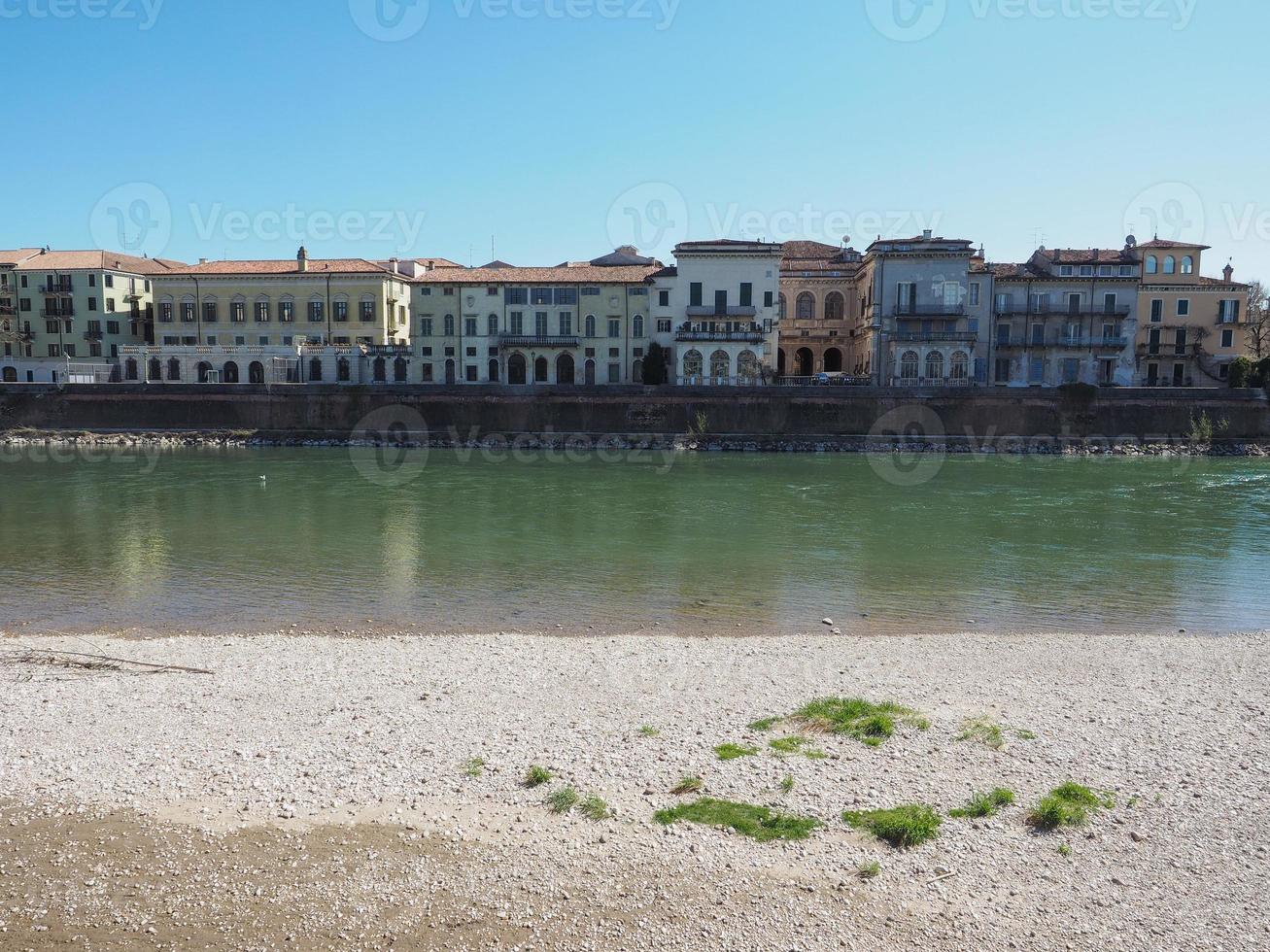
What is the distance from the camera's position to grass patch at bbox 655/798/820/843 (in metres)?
7.03

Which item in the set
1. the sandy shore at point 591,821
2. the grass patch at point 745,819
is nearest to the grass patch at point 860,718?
the sandy shore at point 591,821

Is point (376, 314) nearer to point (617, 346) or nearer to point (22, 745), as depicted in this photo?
point (617, 346)

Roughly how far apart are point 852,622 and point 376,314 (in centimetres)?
5062

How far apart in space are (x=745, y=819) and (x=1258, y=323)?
66981 millimetres

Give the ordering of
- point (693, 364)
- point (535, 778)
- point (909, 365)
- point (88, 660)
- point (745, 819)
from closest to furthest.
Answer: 1. point (745, 819)
2. point (535, 778)
3. point (88, 660)
4. point (909, 365)
5. point (693, 364)

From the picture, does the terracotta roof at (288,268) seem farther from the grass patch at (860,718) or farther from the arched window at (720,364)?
the grass patch at (860,718)

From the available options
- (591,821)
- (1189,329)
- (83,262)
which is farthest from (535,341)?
(591,821)

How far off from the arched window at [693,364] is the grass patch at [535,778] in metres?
48.1

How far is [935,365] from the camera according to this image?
5484 cm

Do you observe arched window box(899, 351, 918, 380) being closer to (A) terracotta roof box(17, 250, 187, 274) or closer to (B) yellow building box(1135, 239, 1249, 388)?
(B) yellow building box(1135, 239, 1249, 388)

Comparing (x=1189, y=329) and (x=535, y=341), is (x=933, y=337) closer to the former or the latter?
(x=1189, y=329)

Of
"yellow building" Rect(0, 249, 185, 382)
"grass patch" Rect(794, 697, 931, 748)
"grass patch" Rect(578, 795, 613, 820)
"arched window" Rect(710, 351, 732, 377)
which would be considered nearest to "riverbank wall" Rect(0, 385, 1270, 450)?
"arched window" Rect(710, 351, 732, 377)

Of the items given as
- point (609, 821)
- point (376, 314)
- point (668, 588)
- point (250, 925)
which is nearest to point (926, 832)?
point (609, 821)

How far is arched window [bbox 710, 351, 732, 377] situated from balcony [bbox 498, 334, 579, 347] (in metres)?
8.27
